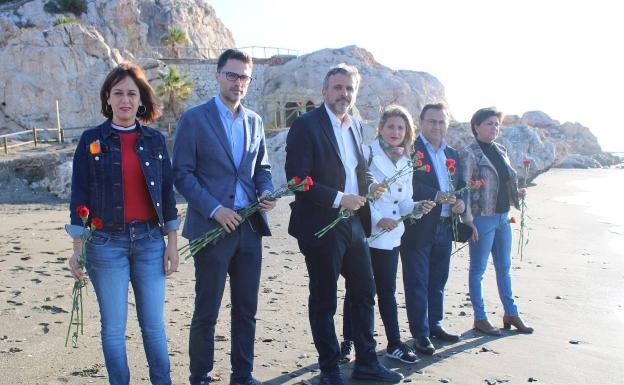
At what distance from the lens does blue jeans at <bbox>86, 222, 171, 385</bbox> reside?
314 cm

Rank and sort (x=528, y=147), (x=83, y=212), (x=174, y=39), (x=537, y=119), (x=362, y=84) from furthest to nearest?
(x=537, y=119) → (x=174, y=39) → (x=362, y=84) → (x=528, y=147) → (x=83, y=212)

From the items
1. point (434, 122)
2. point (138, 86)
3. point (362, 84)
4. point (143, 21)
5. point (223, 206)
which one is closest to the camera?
point (138, 86)

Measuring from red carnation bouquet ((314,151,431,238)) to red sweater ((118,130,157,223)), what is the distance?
1116 mm

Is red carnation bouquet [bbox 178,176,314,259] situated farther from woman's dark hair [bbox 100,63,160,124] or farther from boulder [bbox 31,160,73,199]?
boulder [bbox 31,160,73,199]

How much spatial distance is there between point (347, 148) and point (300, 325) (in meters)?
1.93

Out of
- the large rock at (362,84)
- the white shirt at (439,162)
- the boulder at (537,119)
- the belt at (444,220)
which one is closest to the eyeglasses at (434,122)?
the white shirt at (439,162)

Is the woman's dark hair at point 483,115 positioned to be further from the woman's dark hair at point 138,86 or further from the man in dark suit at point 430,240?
the woman's dark hair at point 138,86

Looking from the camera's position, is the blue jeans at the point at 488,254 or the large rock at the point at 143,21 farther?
the large rock at the point at 143,21

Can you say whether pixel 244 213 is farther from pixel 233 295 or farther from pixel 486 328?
pixel 486 328

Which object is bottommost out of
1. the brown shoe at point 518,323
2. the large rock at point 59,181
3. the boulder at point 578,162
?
the boulder at point 578,162

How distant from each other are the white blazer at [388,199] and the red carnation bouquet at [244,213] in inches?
31.6

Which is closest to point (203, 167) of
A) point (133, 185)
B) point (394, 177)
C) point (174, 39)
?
point (133, 185)

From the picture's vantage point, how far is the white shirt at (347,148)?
3.90m

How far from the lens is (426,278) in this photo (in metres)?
4.67
